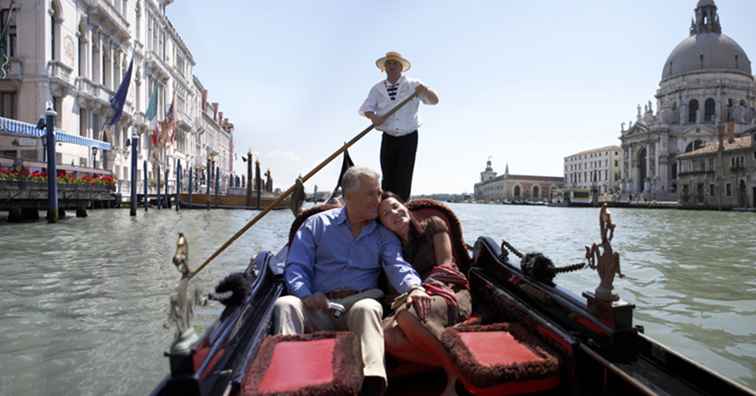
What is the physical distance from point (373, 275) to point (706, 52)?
61574 millimetres

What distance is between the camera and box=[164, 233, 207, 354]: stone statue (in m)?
1.03

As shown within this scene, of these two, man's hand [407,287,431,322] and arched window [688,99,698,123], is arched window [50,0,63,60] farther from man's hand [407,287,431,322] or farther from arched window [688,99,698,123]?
arched window [688,99,698,123]

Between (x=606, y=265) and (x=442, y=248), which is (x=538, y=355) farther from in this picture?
(x=442, y=248)

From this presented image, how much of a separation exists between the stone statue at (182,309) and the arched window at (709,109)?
199 ft

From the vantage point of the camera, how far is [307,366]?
1.42 meters

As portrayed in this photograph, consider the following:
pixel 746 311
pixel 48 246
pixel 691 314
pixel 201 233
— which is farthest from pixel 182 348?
pixel 201 233

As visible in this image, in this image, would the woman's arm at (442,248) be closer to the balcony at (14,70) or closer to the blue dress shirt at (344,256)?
the blue dress shirt at (344,256)

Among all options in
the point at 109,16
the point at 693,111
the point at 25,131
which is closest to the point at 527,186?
the point at 693,111

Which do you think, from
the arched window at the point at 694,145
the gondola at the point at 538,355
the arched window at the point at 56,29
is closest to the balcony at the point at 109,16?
the arched window at the point at 56,29

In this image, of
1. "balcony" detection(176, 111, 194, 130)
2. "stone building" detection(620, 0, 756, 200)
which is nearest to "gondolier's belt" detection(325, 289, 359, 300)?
"balcony" detection(176, 111, 194, 130)

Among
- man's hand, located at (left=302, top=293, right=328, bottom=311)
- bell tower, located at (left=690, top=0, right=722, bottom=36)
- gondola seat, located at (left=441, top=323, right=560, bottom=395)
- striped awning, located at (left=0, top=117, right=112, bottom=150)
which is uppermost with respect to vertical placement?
bell tower, located at (left=690, top=0, right=722, bottom=36)

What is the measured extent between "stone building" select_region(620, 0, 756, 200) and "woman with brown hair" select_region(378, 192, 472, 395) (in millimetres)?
52367

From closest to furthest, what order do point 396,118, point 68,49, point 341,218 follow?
point 341,218 < point 396,118 < point 68,49

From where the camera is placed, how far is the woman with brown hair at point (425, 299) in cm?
166
